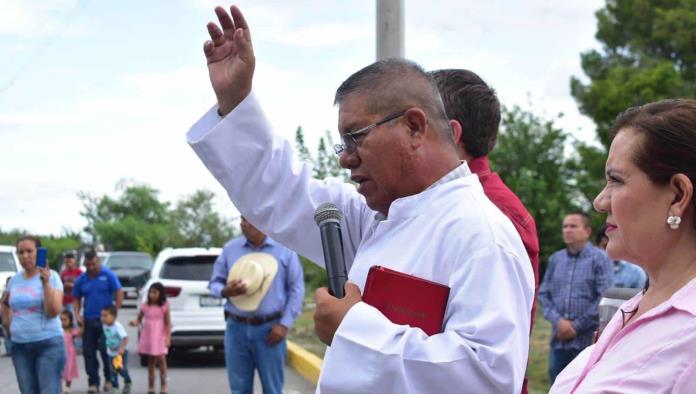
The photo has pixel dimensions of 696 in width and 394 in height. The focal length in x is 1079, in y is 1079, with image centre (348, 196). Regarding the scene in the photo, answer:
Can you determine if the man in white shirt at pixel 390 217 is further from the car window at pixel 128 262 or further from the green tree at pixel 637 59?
the car window at pixel 128 262

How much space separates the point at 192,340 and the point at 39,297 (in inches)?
213

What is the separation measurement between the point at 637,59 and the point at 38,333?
76.6ft

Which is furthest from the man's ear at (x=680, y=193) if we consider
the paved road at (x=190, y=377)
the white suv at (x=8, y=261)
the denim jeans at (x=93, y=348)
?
the white suv at (x=8, y=261)

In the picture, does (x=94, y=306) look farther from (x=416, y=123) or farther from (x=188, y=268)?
(x=416, y=123)

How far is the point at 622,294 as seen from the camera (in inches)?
163

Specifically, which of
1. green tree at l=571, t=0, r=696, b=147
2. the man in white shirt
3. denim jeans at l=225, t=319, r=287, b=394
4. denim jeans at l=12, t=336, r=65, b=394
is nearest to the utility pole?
denim jeans at l=225, t=319, r=287, b=394

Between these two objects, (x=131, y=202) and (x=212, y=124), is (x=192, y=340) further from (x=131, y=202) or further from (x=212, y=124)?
(x=131, y=202)

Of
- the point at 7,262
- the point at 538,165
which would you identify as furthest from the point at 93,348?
the point at 538,165

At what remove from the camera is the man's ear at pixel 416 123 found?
278cm

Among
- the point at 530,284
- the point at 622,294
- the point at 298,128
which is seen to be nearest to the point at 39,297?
the point at 622,294

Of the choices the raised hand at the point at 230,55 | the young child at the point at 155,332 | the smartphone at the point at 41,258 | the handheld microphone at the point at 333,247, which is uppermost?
the raised hand at the point at 230,55

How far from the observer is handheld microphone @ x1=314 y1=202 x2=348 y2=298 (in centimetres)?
266

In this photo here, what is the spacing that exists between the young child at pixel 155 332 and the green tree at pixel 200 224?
25.7 metres

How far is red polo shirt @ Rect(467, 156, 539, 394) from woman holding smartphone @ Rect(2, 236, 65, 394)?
633cm
